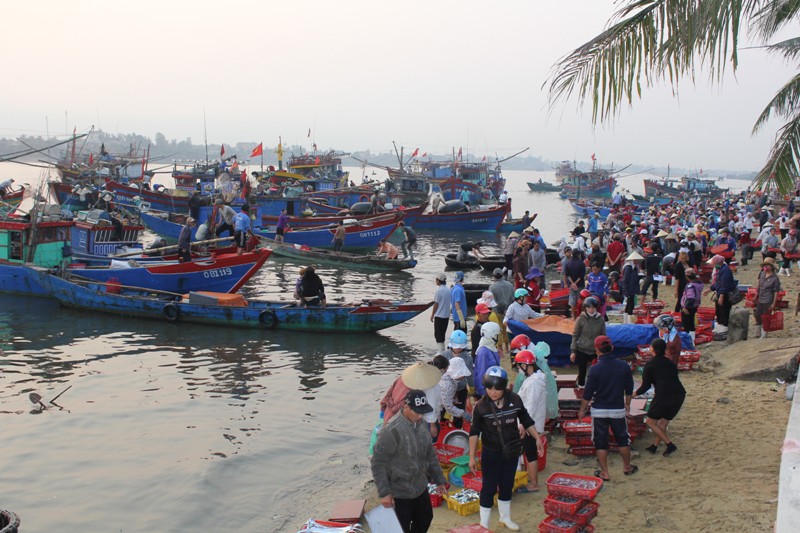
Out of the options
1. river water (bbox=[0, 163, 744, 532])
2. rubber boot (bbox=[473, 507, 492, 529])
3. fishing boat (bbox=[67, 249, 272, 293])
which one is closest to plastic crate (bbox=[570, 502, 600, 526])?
rubber boot (bbox=[473, 507, 492, 529])

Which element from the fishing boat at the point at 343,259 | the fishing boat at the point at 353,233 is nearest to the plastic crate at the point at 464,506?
the fishing boat at the point at 343,259

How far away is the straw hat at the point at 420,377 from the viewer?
6.35 m

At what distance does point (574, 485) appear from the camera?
7188 millimetres

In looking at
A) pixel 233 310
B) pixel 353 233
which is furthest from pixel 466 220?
pixel 233 310

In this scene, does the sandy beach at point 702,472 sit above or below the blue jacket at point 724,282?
below

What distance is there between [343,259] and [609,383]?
21.9 meters

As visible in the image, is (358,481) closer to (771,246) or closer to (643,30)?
(643,30)

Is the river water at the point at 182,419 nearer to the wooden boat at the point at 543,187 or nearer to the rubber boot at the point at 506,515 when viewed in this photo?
the rubber boot at the point at 506,515

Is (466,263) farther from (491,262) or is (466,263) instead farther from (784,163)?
(784,163)

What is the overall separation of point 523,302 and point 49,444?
25.2 feet

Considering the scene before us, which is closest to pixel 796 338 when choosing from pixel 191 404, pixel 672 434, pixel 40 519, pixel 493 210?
pixel 672 434

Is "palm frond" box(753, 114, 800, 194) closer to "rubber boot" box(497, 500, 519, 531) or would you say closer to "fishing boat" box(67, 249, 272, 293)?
"rubber boot" box(497, 500, 519, 531)

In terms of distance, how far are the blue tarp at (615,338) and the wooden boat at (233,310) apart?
3.93 metres

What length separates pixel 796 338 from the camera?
1105 cm
